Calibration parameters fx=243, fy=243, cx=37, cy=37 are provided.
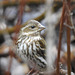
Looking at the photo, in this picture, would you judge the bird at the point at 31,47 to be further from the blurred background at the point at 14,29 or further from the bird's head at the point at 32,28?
the blurred background at the point at 14,29

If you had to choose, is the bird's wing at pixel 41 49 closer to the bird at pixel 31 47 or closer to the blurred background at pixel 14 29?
the bird at pixel 31 47

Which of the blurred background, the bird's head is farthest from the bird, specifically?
the blurred background

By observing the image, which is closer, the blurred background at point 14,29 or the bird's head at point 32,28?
the bird's head at point 32,28

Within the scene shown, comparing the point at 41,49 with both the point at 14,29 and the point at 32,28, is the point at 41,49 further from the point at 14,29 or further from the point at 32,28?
the point at 14,29

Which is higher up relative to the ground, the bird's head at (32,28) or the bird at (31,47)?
the bird's head at (32,28)

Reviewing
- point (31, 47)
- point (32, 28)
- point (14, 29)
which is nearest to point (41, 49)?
point (31, 47)

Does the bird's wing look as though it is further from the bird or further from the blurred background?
the blurred background

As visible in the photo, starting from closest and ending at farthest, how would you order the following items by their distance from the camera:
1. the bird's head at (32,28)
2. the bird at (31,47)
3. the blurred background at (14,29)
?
the bird's head at (32,28) < the bird at (31,47) < the blurred background at (14,29)

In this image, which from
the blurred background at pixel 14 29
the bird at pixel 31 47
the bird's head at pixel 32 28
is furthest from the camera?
the blurred background at pixel 14 29

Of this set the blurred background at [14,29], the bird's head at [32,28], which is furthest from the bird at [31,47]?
the blurred background at [14,29]

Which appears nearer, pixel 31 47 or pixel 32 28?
pixel 32 28
